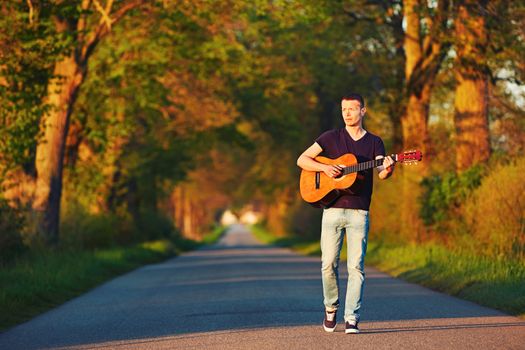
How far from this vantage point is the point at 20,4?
22688mm

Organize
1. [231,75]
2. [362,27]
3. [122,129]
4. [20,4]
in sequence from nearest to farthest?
[20,4]
[122,129]
[362,27]
[231,75]

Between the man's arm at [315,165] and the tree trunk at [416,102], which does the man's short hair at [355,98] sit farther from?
the tree trunk at [416,102]

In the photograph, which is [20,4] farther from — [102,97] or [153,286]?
[102,97]

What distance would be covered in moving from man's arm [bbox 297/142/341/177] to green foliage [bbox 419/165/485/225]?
12711mm

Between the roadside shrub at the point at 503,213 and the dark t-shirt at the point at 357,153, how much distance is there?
26.1ft

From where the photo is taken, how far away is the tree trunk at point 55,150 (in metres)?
25.9

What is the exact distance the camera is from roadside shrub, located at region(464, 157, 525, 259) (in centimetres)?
1838

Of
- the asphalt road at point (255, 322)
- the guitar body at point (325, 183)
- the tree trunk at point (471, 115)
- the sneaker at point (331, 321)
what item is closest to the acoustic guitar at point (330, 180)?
the guitar body at point (325, 183)

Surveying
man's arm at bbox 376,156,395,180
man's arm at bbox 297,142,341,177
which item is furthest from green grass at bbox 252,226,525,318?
man's arm at bbox 297,142,341,177

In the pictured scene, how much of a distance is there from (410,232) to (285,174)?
104 ft

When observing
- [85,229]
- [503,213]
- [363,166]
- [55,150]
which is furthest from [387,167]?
[85,229]

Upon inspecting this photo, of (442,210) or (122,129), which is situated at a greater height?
(122,129)

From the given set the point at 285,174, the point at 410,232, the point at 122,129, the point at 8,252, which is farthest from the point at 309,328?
the point at 285,174

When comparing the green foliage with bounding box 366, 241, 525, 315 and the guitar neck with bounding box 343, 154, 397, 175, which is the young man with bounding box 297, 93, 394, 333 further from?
the green foliage with bounding box 366, 241, 525, 315
